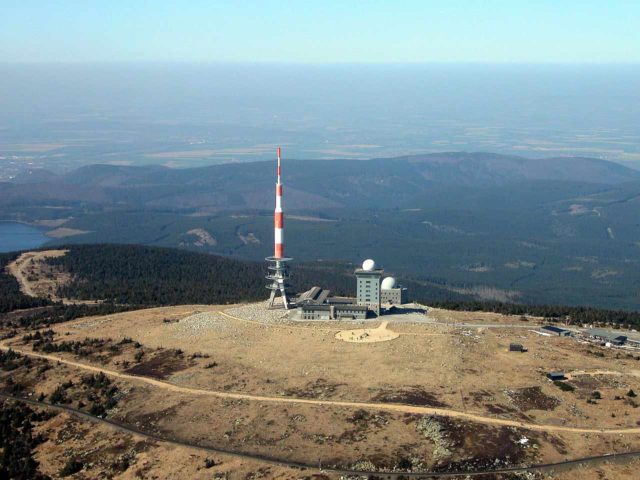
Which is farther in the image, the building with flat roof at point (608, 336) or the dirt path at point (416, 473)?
the building with flat roof at point (608, 336)

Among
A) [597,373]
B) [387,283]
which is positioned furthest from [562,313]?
[597,373]

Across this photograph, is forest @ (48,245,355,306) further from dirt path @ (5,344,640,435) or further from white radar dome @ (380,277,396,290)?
dirt path @ (5,344,640,435)

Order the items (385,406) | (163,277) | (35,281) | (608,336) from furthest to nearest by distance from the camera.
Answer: (163,277) → (35,281) → (608,336) → (385,406)

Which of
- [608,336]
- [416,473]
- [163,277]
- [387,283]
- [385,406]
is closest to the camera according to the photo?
[416,473]

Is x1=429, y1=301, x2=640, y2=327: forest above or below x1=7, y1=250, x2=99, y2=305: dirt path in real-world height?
above

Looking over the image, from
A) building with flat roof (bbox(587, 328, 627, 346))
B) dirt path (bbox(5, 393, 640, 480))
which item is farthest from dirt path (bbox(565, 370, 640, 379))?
dirt path (bbox(5, 393, 640, 480))

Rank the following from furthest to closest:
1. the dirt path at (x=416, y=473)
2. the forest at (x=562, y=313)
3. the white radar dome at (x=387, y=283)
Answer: the white radar dome at (x=387, y=283) < the forest at (x=562, y=313) < the dirt path at (x=416, y=473)

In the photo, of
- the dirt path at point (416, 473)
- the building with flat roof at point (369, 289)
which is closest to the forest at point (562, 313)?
the building with flat roof at point (369, 289)

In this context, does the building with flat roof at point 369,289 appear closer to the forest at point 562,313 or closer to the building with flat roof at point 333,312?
the building with flat roof at point 333,312

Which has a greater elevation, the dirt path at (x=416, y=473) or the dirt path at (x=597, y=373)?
the dirt path at (x=597, y=373)

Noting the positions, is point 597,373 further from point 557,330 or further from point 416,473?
point 416,473

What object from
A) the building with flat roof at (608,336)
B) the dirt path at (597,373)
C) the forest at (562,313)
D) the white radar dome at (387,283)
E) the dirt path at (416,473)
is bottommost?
the forest at (562,313)
